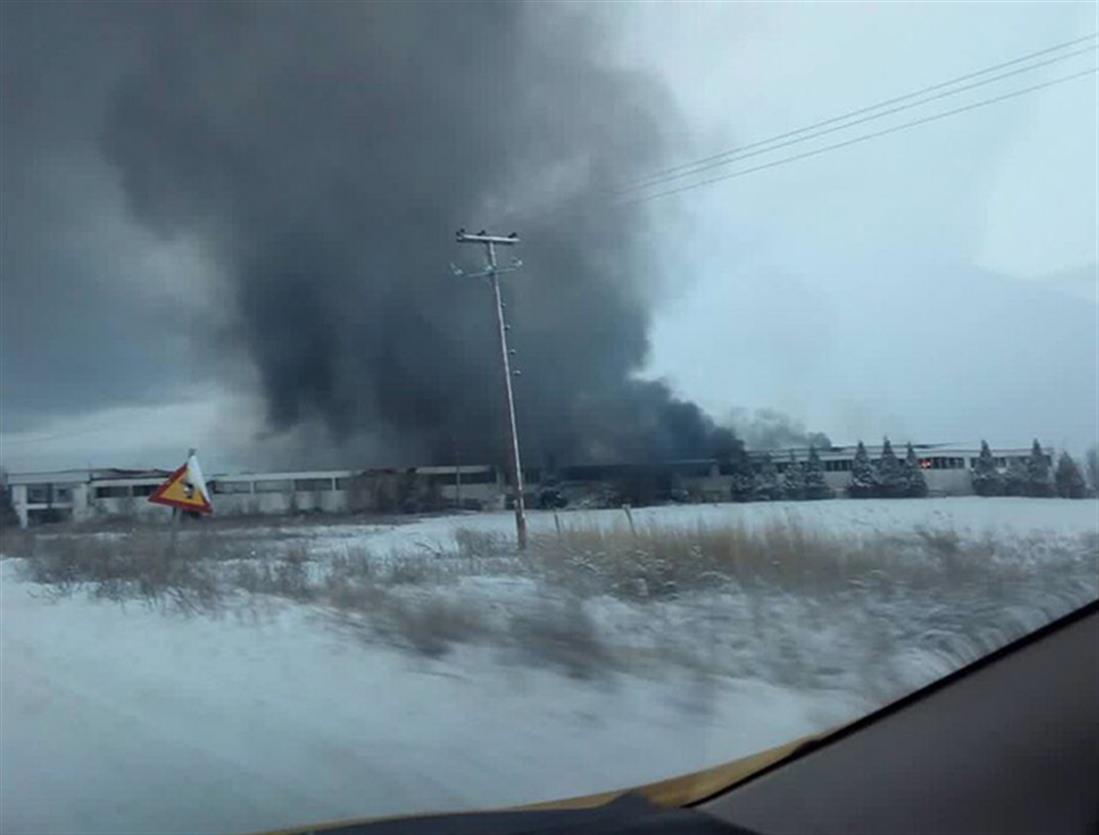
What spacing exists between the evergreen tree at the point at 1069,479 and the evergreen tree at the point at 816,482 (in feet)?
2.70

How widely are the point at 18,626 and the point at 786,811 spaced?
2122 mm

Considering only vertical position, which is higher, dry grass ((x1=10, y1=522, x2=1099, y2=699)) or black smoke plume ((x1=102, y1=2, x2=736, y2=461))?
black smoke plume ((x1=102, y1=2, x2=736, y2=461))

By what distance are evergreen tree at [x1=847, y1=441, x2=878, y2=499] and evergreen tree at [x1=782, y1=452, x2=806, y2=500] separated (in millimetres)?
152

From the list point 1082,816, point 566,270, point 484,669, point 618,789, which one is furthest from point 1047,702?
point 566,270

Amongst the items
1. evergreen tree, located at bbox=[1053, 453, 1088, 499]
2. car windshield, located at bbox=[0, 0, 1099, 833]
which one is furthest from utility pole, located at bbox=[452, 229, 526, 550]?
evergreen tree, located at bbox=[1053, 453, 1088, 499]

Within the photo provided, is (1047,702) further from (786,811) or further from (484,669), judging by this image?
(484,669)

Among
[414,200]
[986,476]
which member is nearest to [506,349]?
[414,200]

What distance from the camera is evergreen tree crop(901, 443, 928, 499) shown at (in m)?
3.92

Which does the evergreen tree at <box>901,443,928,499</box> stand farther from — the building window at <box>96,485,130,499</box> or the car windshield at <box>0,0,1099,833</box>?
the building window at <box>96,485,130,499</box>

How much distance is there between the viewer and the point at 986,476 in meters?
4.05

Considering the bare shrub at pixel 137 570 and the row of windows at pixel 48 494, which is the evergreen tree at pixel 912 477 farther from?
the row of windows at pixel 48 494

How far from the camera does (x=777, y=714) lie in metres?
3.60

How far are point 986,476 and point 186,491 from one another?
100 inches

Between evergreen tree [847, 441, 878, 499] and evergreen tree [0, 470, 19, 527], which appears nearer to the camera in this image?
evergreen tree [0, 470, 19, 527]
